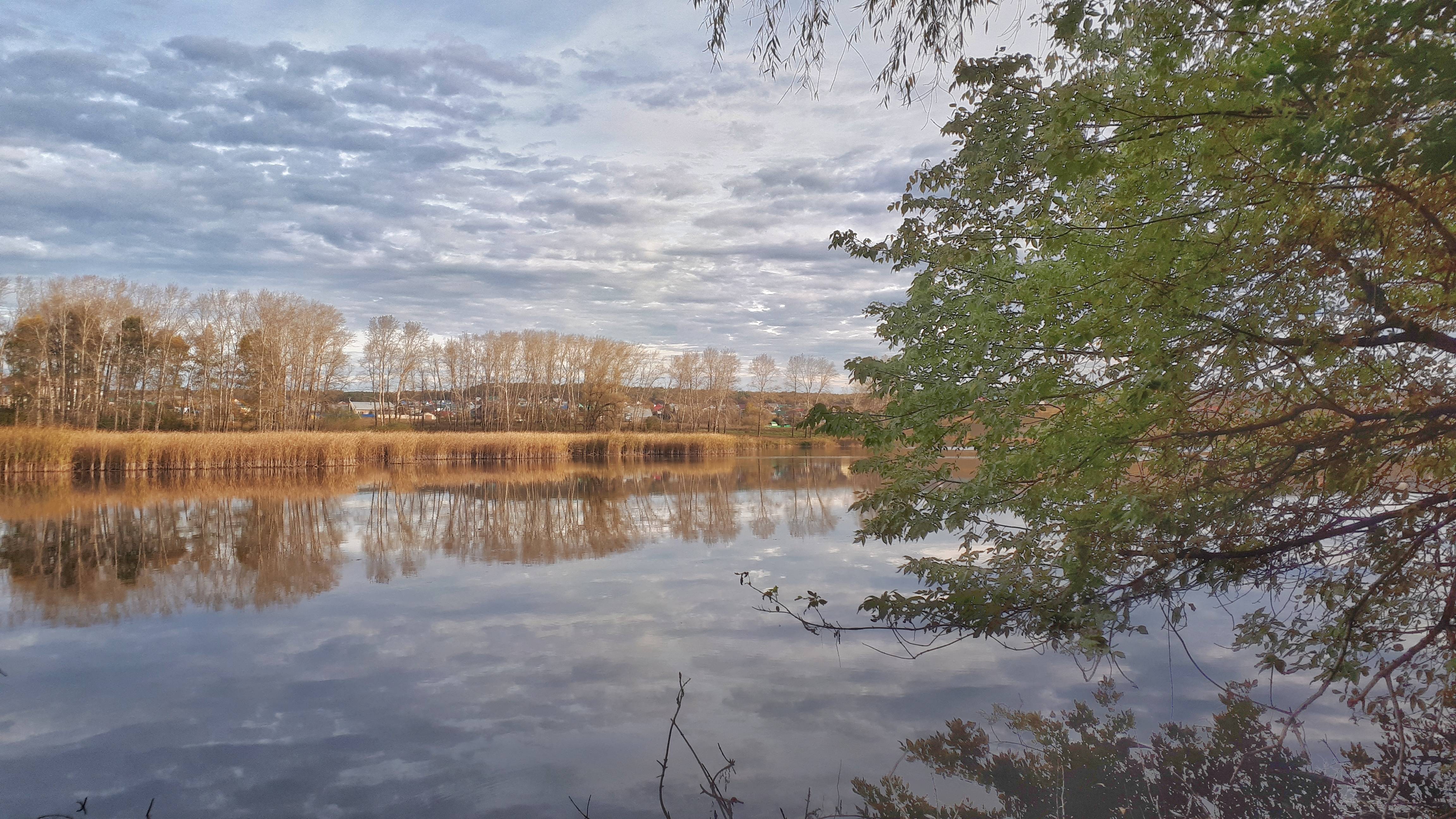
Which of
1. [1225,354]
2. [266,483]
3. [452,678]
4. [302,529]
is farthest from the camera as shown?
[266,483]

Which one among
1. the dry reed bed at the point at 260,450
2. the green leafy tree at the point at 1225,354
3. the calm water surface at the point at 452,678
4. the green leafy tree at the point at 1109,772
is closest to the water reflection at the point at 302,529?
the calm water surface at the point at 452,678

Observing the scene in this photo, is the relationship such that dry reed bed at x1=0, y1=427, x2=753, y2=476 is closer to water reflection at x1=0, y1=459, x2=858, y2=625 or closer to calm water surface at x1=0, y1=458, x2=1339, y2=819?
water reflection at x1=0, y1=459, x2=858, y2=625

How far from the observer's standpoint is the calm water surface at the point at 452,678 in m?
4.19

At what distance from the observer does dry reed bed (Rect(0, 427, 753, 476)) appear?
24828mm

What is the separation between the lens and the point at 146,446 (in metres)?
26.7

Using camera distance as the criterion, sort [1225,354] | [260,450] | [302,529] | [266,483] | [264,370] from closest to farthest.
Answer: [1225,354]
[302,529]
[266,483]
[260,450]
[264,370]

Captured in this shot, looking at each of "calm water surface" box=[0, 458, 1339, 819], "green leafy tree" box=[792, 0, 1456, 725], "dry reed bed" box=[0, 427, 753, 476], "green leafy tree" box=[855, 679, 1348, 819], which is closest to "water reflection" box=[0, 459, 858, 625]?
"calm water surface" box=[0, 458, 1339, 819]

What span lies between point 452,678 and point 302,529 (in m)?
10.2

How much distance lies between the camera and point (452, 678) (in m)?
6.00

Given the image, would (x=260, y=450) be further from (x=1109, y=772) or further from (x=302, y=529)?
(x=1109, y=772)

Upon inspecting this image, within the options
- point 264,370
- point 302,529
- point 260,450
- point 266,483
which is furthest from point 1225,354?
point 264,370

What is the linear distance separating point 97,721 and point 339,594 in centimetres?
409

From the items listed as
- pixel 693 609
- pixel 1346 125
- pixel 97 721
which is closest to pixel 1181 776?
pixel 1346 125

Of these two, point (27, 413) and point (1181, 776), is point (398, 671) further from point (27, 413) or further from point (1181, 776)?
point (27, 413)
